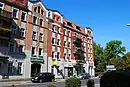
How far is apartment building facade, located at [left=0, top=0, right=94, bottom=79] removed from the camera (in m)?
35.6

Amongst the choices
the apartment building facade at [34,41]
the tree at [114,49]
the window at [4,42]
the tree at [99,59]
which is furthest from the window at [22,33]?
the tree at [114,49]

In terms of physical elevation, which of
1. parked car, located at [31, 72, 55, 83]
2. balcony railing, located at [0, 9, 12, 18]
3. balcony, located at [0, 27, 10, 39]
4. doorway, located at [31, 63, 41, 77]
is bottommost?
parked car, located at [31, 72, 55, 83]

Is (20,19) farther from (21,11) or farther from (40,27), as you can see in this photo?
(40,27)

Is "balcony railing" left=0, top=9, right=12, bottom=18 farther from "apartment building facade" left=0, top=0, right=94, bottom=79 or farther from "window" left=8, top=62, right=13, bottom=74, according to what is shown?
"window" left=8, top=62, right=13, bottom=74

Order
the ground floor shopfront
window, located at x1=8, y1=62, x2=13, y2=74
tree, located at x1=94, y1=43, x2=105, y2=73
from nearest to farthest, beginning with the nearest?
1. the ground floor shopfront
2. window, located at x1=8, y1=62, x2=13, y2=74
3. tree, located at x1=94, y1=43, x2=105, y2=73

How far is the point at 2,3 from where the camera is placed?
35.7 m

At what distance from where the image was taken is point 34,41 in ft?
137

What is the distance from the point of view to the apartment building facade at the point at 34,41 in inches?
1401

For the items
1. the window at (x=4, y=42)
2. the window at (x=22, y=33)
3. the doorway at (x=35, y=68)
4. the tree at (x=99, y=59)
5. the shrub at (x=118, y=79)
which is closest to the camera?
the shrub at (x=118, y=79)

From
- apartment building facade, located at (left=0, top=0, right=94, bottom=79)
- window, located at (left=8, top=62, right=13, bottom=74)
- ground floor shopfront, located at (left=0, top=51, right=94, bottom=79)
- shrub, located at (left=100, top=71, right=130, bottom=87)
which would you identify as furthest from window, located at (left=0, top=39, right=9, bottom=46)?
shrub, located at (left=100, top=71, right=130, bottom=87)

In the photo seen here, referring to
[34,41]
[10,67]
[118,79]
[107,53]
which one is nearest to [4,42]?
[10,67]

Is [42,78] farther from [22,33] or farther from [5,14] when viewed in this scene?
[5,14]

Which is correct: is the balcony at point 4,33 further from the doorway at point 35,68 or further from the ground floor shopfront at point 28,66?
the doorway at point 35,68

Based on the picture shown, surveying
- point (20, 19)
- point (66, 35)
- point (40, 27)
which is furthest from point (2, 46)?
point (66, 35)
